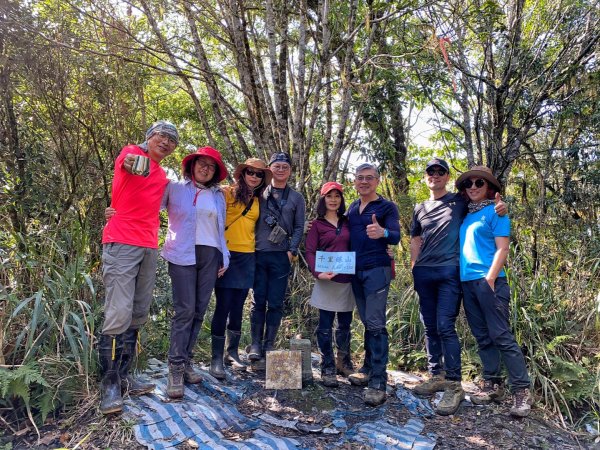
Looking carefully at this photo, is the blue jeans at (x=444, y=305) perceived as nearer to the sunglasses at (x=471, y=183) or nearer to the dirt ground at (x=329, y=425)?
the dirt ground at (x=329, y=425)

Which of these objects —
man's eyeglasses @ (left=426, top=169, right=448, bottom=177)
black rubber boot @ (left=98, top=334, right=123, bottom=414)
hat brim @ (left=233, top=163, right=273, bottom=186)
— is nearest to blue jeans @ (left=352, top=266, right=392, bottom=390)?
man's eyeglasses @ (left=426, top=169, right=448, bottom=177)

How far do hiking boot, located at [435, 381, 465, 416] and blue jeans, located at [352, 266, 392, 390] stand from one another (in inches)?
19.9

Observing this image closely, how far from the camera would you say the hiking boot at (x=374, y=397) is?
3762mm

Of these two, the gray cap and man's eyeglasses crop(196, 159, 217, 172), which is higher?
the gray cap

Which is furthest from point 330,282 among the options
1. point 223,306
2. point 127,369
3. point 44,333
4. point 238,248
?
point 44,333

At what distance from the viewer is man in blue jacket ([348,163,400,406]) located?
3.85 m

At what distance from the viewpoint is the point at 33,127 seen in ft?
15.6

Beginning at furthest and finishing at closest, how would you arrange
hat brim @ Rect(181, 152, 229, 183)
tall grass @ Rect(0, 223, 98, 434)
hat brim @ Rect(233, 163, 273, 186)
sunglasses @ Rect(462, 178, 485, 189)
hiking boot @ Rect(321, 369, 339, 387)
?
hat brim @ Rect(233, 163, 273, 186) < hiking boot @ Rect(321, 369, 339, 387) < sunglasses @ Rect(462, 178, 485, 189) < hat brim @ Rect(181, 152, 229, 183) < tall grass @ Rect(0, 223, 98, 434)

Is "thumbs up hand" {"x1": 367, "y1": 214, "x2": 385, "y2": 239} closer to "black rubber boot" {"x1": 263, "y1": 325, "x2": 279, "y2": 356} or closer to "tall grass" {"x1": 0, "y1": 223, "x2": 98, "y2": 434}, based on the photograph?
"black rubber boot" {"x1": 263, "y1": 325, "x2": 279, "y2": 356}

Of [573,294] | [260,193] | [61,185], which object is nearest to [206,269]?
[260,193]

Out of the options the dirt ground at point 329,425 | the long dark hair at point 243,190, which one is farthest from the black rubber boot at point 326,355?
the long dark hair at point 243,190

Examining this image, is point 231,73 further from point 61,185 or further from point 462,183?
point 462,183

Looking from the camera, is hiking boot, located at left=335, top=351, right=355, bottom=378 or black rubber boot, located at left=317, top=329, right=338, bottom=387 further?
hiking boot, located at left=335, top=351, right=355, bottom=378

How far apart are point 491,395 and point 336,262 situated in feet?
6.00
